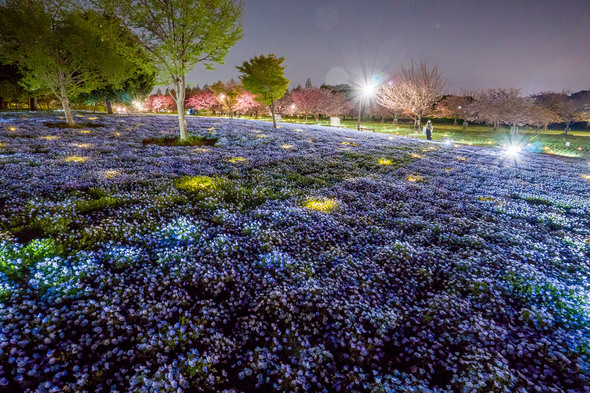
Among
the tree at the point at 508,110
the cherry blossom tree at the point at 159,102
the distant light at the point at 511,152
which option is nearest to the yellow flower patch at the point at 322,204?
the distant light at the point at 511,152

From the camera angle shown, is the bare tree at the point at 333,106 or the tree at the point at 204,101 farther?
the tree at the point at 204,101

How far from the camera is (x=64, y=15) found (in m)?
25.4

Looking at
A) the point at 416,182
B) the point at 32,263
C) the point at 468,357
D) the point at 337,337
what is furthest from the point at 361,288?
the point at 416,182

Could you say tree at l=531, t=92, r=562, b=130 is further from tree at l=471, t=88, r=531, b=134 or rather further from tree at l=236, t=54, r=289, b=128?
tree at l=236, t=54, r=289, b=128

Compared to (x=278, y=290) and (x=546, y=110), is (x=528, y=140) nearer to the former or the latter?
(x=546, y=110)

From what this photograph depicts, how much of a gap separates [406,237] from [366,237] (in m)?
1.29

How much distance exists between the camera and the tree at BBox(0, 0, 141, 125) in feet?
75.2

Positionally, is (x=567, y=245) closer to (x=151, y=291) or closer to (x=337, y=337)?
(x=337, y=337)

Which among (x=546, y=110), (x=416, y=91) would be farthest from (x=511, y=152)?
(x=546, y=110)

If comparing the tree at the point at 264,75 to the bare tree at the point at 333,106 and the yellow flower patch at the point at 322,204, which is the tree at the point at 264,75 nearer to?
the yellow flower patch at the point at 322,204

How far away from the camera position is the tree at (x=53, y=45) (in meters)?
22.9

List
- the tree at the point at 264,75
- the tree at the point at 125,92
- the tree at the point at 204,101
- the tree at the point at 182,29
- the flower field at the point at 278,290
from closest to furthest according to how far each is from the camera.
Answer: the flower field at the point at 278,290, the tree at the point at 182,29, the tree at the point at 264,75, the tree at the point at 125,92, the tree at the point at 204,101

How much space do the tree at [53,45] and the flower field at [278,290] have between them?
1991cm

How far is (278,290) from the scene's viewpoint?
5324 mm
